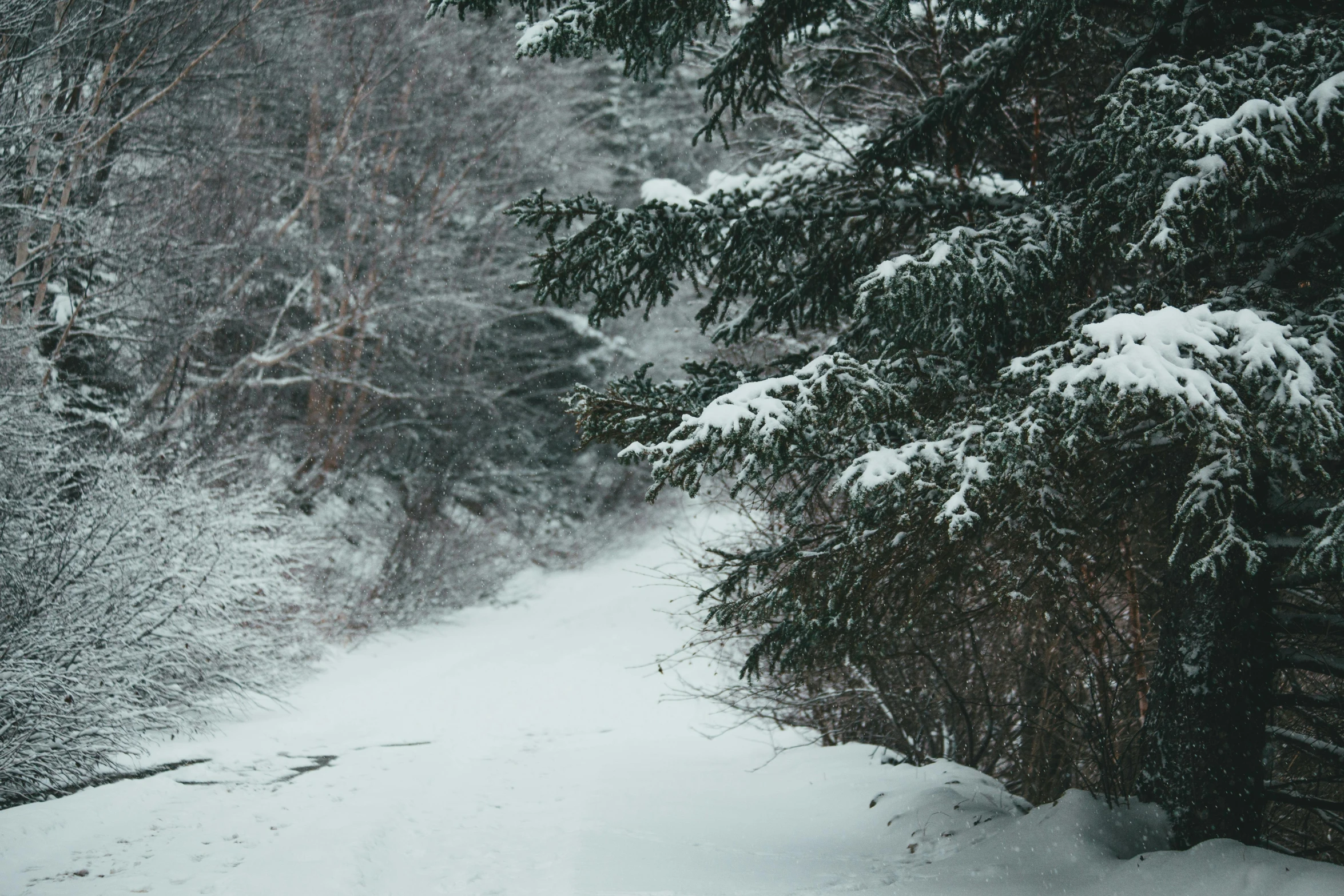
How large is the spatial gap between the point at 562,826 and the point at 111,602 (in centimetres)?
384

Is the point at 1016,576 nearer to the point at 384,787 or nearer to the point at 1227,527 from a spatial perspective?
the point at 1227,527

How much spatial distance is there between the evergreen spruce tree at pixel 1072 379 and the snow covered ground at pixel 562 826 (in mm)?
495

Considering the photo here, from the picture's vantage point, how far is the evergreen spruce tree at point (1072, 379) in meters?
3.01

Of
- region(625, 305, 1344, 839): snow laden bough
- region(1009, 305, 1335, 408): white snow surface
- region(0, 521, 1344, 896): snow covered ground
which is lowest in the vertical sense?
region(0, 521, 1344, 896): snow covered ground

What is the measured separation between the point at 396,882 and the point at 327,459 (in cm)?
1227

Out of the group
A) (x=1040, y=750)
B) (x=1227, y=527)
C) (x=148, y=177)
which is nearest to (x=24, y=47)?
(x=148, y=177)

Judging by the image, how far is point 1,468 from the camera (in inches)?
232

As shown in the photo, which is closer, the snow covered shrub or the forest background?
the snow covered shrub

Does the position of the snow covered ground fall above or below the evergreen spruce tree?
below

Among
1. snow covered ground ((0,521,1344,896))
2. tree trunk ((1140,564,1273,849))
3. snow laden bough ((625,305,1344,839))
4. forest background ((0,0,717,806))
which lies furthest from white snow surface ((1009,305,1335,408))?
forest background ((0,0,717,806))

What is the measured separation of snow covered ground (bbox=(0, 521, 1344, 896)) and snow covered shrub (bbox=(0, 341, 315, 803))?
1.24 feet

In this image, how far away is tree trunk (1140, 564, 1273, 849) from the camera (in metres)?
3.79

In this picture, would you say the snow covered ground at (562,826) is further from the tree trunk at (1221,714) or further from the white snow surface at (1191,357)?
the white snow surface at (1191,357)

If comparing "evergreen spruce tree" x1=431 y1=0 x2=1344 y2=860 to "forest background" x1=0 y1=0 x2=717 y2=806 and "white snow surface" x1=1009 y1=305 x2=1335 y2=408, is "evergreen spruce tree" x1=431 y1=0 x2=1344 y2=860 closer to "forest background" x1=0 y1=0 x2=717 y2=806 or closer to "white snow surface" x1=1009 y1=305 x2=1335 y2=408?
"white snow surface" x1=1009 y1=305 x2=1335 y2=408
